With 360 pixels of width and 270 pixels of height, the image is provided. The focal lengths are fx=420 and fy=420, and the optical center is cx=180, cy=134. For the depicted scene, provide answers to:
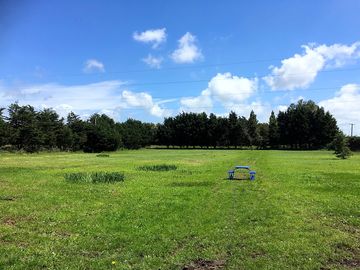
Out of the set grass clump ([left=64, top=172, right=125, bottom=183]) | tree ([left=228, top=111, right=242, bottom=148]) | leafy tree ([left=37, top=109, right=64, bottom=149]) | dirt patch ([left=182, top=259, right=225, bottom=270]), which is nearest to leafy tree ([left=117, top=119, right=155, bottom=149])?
leafy tree ([left=37, top=109, right=64, bottom=149])

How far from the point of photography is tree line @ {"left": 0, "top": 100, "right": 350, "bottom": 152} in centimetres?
9725

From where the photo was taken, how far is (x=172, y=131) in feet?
521

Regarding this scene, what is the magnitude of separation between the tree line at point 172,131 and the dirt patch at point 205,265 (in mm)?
86708

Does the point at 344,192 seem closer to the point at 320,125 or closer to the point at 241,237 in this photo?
the point at 241,237

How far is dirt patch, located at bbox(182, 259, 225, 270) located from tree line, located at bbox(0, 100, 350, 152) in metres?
86.7

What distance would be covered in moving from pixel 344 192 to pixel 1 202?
1565 cm

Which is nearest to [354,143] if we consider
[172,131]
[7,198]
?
[172,131]

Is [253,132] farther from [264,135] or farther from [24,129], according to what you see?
[24,129]

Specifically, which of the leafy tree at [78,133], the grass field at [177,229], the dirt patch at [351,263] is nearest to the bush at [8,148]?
the leafy tree at [78,133]

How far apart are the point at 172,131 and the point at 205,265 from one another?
150387 millimetres

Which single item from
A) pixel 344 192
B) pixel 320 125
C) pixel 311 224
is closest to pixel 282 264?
pixel 311 224

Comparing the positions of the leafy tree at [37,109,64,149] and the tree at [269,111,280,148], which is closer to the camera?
the leafy tree at [37,109,64,149]

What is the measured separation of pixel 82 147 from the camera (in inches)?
4592

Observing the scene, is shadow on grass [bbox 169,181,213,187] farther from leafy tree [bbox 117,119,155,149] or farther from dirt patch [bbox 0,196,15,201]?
leafy tree [bbox 117,119,155,149]
